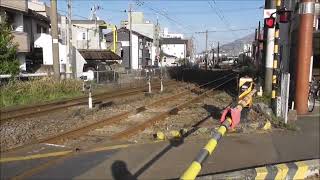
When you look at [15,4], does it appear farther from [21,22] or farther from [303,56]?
[303,56]

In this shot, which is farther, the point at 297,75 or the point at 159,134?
the point at 297,75

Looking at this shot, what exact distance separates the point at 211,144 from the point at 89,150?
208 inches

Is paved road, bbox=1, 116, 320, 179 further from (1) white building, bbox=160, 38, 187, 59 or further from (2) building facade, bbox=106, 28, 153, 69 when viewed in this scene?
(1) white building, bbox=160, 38, 187, 59

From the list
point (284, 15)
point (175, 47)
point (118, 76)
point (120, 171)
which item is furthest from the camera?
point (175, 47)

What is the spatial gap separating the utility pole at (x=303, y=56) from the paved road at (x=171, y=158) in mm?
4347

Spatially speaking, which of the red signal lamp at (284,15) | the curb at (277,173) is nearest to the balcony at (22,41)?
the red signal lamp at (284,15)

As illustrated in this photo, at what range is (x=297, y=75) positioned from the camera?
1505 cm

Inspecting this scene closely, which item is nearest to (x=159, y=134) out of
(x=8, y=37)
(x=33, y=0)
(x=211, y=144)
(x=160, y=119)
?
(x=160, y=119)

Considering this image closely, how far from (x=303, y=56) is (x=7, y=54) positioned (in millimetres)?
16496

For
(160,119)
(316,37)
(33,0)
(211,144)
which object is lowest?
(160,119)

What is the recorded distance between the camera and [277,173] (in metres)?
6.79

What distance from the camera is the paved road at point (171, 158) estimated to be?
7.20 m

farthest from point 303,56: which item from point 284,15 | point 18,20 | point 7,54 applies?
point 18,20

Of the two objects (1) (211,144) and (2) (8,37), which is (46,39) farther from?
(1) (211,144)
